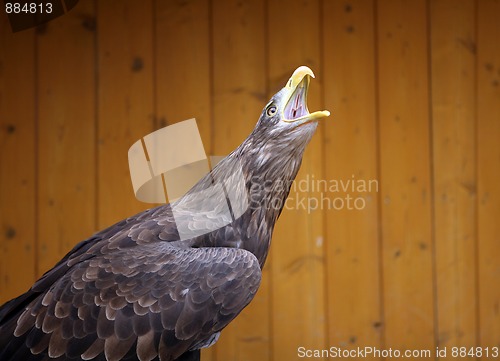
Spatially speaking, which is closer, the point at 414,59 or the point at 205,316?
the point at 205,316

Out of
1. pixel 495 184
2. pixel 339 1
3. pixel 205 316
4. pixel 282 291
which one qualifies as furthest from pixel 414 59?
pixel 205 316

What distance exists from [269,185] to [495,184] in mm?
1395

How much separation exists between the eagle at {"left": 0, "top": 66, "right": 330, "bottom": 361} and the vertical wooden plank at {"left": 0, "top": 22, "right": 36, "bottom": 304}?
2.95 ft

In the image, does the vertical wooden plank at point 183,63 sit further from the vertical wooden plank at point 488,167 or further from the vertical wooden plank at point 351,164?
the vertical wooden plank at point 488,167

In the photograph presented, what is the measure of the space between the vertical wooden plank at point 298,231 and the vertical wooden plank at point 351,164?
50 mm

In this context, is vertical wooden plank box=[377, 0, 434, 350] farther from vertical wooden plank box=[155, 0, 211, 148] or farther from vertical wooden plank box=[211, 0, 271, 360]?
vertical wooden plank box=[155, 0, 211, 148]

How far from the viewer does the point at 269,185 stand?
1.75 metres

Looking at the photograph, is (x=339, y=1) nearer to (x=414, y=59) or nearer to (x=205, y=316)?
(x=414, y=59)

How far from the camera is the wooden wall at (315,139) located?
2.56 meters

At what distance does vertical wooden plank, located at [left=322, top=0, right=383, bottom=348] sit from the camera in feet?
8.52

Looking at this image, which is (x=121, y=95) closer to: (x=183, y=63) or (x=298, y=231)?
(x=183, y=63)

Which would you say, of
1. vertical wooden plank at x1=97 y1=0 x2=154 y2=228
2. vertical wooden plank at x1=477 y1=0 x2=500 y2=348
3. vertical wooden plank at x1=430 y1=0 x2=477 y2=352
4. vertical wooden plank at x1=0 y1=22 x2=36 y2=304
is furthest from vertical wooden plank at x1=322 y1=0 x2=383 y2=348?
vertical wooden plank at x1=0 y1=22 x2=36 y2=304

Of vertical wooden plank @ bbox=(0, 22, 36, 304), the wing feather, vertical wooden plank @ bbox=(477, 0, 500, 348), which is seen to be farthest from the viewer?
vertical wooden plank @ bbox=(477, 0, 500, 348)

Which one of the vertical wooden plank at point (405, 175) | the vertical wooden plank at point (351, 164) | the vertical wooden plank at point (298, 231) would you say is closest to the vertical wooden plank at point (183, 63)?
the vertical wooden plank at point (298, 231)
